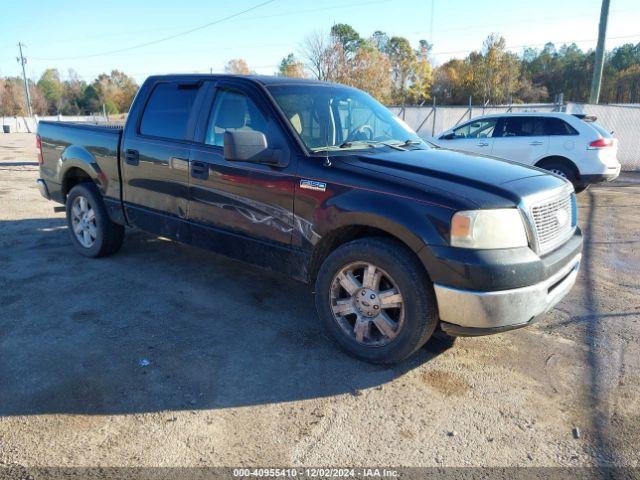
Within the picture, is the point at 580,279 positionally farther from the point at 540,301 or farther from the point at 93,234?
the point at 93,234

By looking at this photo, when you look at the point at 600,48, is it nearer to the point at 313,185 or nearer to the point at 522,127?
the point at 522,127

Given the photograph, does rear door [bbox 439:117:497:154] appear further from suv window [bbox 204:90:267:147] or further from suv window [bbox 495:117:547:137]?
suv window [bbox 204:90:267:147]

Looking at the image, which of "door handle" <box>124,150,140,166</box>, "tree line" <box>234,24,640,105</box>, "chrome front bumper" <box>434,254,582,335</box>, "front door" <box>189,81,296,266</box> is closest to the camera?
"chrome front bumper" <box>434,254,582,335</box>

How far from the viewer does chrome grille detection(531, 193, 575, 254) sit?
3.18 metres

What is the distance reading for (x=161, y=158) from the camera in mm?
4531

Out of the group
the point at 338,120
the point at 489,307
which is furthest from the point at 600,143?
the point at 489,307

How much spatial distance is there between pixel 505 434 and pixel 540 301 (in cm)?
84

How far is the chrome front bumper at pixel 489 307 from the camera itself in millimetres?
2918

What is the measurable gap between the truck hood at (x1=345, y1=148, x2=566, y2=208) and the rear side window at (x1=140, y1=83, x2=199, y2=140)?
1782mm

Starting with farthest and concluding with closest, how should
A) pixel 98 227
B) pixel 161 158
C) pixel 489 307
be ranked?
pixel 98 227
pixel 161 158
pixel 489 307

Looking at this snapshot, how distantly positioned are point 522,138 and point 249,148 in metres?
8.29

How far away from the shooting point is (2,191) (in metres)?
10.0

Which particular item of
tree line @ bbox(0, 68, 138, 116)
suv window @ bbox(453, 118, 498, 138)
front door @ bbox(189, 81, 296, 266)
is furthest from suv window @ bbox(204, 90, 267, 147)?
tree line @ bbox(0, 68, 138, 116)

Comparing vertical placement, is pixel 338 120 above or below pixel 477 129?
above
